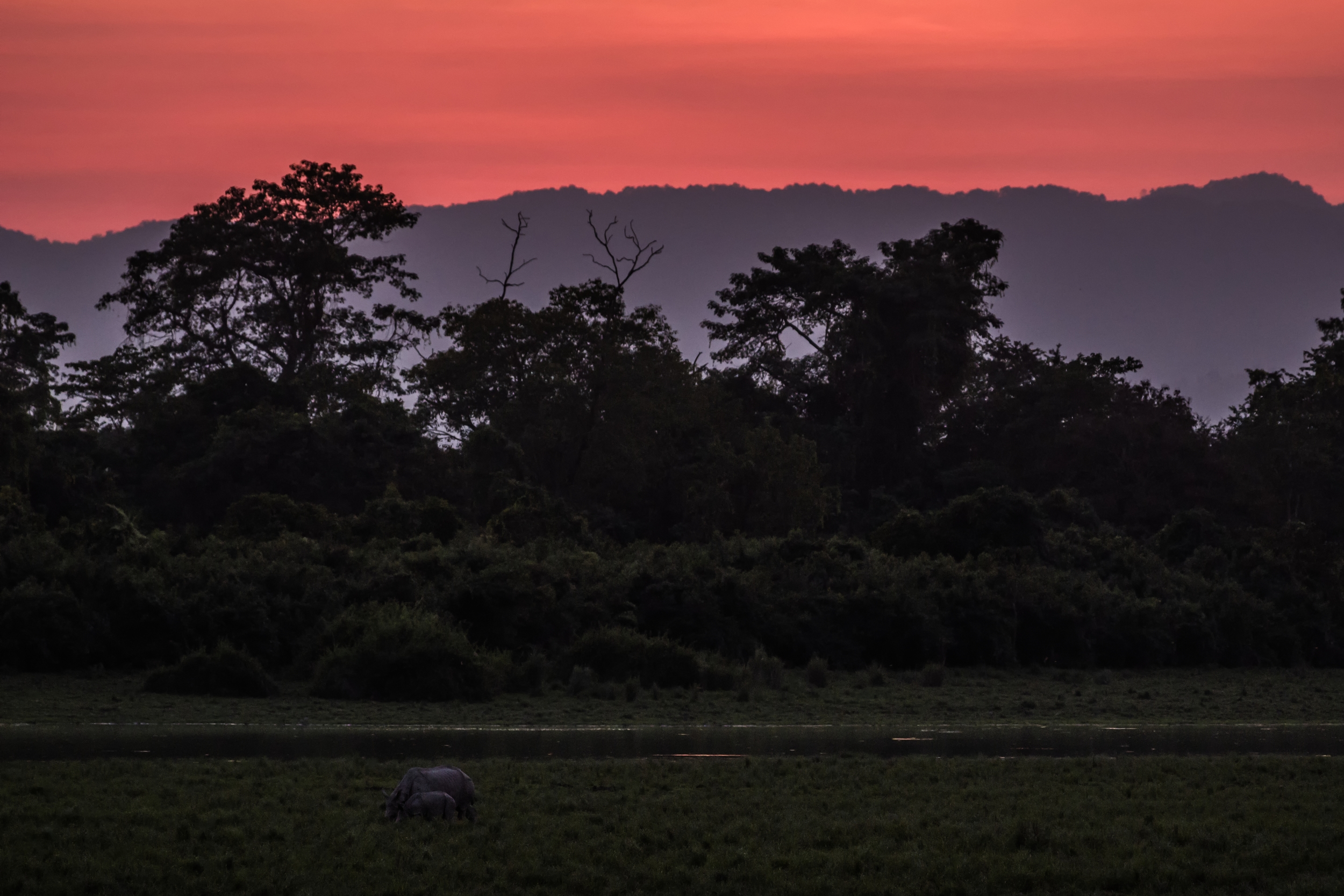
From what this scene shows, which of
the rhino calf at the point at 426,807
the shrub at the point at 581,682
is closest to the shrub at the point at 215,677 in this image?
the shrub at the point at 581,682

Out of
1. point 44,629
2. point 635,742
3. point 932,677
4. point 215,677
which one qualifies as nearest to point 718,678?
point 932,677

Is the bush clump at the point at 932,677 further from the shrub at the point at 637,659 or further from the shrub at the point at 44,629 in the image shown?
the shrub at the point at 44,629

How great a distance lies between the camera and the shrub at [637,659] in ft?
109

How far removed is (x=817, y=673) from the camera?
115 feet

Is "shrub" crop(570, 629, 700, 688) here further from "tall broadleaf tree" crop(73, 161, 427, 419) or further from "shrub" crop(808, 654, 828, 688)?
"tall broadleaf tree" crop(73, 161, 427, 419)

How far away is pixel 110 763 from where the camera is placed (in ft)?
58.2

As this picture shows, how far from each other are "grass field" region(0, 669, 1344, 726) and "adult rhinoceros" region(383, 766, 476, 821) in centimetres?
1195

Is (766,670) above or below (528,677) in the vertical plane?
above

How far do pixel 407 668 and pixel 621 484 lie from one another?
3034 cm

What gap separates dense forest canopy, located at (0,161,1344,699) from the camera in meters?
35.5

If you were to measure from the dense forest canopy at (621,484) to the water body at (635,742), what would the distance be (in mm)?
6318

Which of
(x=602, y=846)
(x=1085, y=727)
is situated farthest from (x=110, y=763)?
(x=1085, y=727)

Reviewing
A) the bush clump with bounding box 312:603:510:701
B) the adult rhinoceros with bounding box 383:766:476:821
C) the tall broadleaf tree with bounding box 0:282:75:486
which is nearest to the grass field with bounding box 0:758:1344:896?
the adult rhinoceros with bounding box 383:766:476:821

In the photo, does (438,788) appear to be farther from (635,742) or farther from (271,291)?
(271,291)
